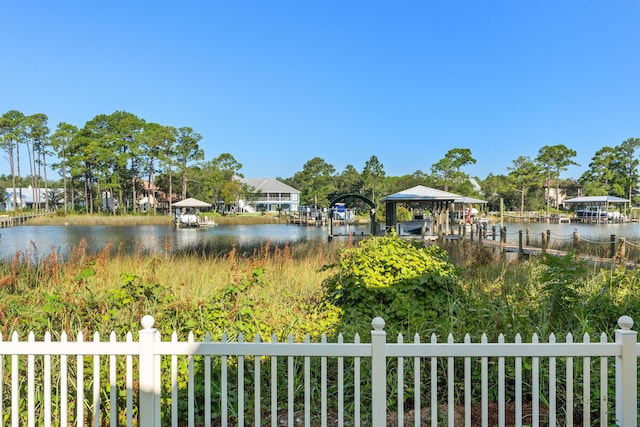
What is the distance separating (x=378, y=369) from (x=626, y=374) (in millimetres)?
1537

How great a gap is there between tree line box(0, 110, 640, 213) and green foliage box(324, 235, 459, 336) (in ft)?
163

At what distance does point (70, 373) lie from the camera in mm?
3588

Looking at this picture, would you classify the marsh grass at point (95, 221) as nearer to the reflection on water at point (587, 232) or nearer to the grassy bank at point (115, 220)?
the grassy bank at point (115, 220)

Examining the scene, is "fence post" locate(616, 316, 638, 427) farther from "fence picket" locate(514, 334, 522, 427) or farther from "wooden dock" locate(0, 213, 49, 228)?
"wooden dock" locate(0, 213, 49, 228)

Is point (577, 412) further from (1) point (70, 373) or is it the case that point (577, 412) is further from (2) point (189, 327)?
(1) point (70, 373)

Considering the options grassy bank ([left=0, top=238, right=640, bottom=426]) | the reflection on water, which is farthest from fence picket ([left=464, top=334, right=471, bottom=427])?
the reflection on water

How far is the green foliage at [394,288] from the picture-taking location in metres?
4.67

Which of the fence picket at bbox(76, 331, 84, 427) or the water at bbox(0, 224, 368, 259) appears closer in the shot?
the fence picket at bbox(76, 331, 84, 427)

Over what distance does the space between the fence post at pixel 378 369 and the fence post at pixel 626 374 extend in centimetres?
145

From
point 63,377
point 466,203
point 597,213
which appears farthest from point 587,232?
point 63,377

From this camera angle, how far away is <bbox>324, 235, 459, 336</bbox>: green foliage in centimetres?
467

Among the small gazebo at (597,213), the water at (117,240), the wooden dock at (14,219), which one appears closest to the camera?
the water at (117,240)

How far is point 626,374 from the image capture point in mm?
2627

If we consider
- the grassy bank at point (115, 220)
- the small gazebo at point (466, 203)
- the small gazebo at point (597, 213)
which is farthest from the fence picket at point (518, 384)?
the small gazebo at point (597, 213)
